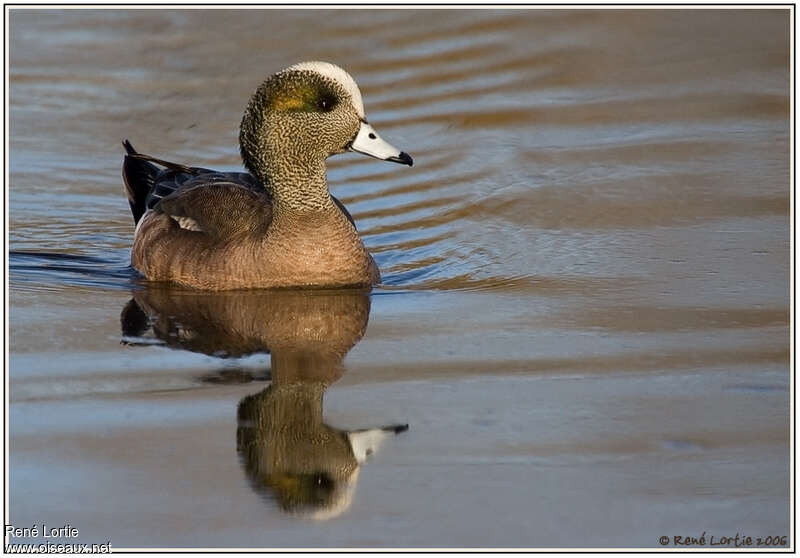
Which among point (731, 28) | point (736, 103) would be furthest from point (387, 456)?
point (731, 28)

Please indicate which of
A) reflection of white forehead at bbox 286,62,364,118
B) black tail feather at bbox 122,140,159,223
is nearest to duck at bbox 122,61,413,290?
reflection of white forehead at bbox 286,62,364,118

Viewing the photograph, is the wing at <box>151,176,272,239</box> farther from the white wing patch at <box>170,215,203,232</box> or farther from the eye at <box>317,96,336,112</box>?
the eye at <box>317,96,336,112</box>

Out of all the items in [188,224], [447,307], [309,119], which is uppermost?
[309,119]

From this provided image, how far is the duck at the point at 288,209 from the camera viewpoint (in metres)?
7.95

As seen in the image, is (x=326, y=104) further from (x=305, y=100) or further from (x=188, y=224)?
(x=188, y=224)

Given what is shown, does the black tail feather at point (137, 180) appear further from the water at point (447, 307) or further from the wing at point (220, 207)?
the wing at point (220, 207)

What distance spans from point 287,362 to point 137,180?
3096 millimetres

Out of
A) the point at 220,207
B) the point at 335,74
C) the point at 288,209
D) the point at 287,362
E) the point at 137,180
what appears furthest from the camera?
the point at 137,180

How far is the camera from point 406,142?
37.5ft

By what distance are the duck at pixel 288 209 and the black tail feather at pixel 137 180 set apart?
116 centimetres

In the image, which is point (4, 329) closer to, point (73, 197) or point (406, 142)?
point (73, 197)

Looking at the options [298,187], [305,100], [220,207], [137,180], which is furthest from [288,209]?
[137,180]

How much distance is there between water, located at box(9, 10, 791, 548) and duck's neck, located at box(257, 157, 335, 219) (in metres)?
0.50

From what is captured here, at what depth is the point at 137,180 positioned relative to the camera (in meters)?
9.57
